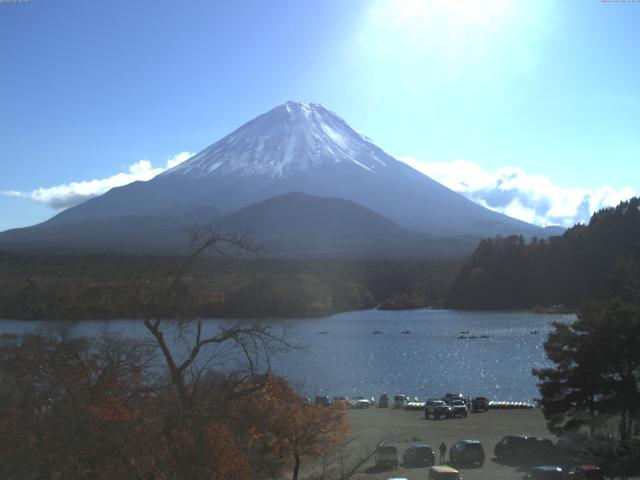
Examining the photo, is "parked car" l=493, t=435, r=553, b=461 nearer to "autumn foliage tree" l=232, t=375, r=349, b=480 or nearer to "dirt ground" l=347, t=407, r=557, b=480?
"dirt ground" l=347, t=407, r=557, b=480

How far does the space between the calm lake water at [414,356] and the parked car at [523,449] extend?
342 centimetres

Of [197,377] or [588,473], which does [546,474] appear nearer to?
[588,473]

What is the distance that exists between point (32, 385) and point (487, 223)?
4359 inches

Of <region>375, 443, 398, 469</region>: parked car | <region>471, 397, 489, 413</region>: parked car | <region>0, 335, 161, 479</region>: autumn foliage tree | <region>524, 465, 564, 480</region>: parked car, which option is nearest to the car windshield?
<region>375, 443, 398, 469</region>: parked car

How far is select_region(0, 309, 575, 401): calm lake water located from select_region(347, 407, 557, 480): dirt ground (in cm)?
188

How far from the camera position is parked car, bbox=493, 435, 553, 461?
10.7 metres

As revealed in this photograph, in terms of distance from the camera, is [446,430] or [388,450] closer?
[388,450]

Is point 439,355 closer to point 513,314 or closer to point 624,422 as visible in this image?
point 624,422

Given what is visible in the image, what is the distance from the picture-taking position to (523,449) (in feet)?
35.6

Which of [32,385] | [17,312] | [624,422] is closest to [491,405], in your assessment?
[624,422]

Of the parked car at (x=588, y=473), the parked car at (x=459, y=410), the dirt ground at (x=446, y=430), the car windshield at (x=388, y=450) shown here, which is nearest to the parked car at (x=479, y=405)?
the dirt ground at (x=446, y=430)

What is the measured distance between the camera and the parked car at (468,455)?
10391 mm

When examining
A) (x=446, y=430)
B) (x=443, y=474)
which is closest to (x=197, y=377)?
(x=443, y=474)

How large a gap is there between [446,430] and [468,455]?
3.90 metres
